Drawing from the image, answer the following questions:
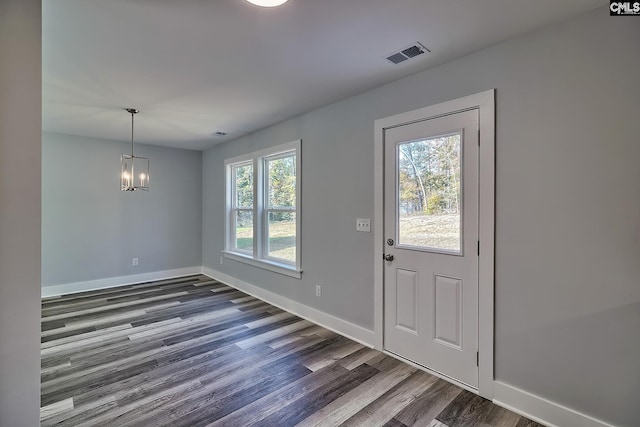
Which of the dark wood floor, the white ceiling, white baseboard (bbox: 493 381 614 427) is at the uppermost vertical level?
the white ceiling

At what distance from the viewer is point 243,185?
5.04 metres

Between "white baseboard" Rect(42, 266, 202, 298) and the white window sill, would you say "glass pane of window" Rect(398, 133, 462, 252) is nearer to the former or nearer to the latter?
the white window sill

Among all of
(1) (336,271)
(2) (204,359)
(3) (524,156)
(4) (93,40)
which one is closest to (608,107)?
(3) (524,156)

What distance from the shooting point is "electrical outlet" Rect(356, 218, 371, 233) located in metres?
2.87

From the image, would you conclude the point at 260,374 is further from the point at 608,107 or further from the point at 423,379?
the point at 608,107

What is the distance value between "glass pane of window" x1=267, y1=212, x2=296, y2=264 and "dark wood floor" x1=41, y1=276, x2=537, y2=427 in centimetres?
84

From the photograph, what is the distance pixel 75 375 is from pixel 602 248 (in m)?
3.75

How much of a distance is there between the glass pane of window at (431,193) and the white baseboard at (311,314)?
41.1 inches

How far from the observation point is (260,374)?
2414mm

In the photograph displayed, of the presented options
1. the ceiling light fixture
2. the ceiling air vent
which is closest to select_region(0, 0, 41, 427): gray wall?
the ceiling light fixture

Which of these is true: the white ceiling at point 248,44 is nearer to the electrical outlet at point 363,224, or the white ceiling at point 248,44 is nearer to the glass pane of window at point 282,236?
the electrical outlet at point 363,224

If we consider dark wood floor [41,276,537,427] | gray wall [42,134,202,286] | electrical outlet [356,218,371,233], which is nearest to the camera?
dark wood floor [41,276,537,427]

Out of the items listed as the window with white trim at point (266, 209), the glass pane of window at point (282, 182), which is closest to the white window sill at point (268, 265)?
the window with white trim at point (266, 209)

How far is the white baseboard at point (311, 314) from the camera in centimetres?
296
